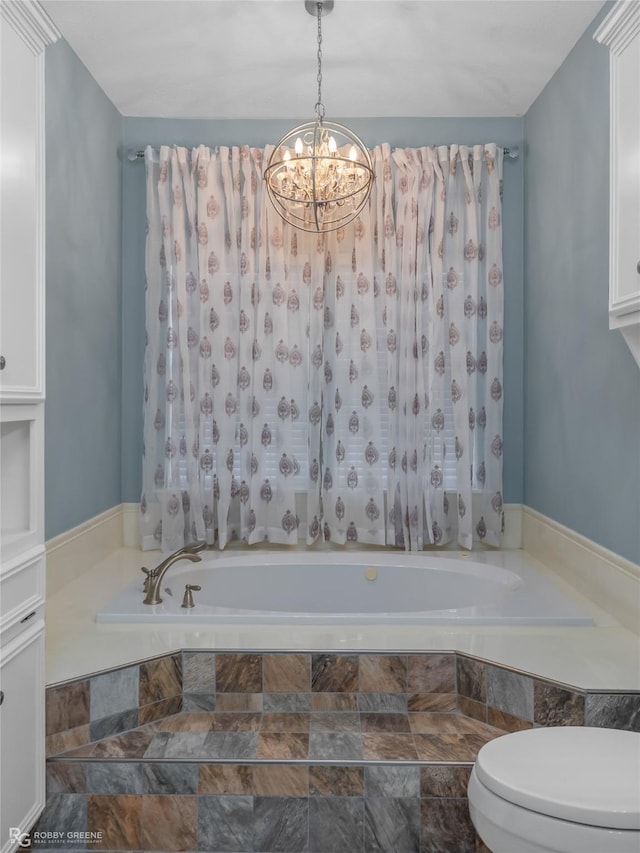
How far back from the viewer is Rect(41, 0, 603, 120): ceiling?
101 inches

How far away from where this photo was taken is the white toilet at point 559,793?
130 cm

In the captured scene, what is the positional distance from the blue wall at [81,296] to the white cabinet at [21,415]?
3.06ft

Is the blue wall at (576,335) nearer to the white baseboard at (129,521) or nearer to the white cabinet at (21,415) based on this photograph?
the white cabinet at (21,415)

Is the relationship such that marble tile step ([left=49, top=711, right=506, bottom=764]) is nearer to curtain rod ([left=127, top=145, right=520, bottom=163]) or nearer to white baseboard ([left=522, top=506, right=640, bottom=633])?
white baseboard ([left=522, top=506, right=640, bottom=633])

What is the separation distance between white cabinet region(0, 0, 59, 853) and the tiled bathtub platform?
0.54 feet

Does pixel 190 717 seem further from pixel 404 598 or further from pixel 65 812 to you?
pixel 404 598

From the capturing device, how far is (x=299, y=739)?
6.65ft

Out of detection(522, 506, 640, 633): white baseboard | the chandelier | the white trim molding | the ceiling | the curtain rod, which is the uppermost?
the ceiling

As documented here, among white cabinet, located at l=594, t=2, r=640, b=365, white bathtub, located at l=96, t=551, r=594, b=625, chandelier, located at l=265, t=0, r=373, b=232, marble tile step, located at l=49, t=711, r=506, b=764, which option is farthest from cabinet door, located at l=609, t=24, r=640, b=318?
white bathtub, located at l=96, t=551, r=594, b=625

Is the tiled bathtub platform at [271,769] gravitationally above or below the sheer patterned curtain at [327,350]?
below

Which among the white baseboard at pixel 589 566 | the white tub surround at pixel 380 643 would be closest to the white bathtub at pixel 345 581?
the white baseboard at pixel 589 566

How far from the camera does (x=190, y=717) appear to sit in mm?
2170

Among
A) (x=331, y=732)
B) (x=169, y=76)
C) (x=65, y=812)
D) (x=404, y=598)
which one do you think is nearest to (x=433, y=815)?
(x=331, y=732)

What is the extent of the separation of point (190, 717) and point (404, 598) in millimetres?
1309
